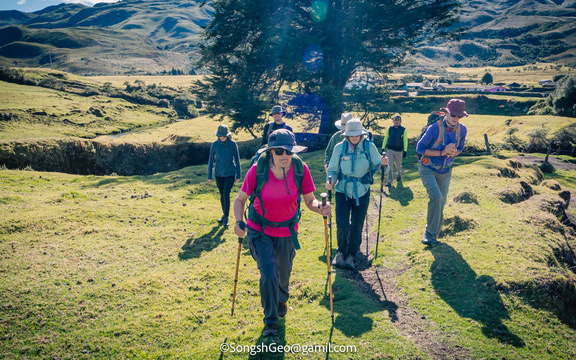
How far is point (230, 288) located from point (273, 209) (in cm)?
288

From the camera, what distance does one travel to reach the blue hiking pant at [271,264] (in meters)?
5.07

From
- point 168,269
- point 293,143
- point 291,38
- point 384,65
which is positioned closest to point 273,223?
point 293,143

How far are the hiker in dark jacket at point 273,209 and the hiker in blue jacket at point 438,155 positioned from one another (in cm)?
401

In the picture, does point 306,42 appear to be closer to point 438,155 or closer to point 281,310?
point 438,155

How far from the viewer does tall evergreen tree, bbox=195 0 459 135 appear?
25519 mm

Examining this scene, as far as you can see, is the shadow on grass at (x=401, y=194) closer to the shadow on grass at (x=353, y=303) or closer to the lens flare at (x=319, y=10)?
the shadow on grass at (x=353, y=303)

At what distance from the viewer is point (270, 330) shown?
533 centimetres

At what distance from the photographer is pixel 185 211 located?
12.1 metres

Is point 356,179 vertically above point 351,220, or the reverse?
point 356,179

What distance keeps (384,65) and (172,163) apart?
62.0 feet

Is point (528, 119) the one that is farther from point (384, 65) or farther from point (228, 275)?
point (228, 275)

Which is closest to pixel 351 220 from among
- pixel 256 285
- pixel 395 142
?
pixel 256 285

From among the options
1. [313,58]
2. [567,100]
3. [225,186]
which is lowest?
[225,186]

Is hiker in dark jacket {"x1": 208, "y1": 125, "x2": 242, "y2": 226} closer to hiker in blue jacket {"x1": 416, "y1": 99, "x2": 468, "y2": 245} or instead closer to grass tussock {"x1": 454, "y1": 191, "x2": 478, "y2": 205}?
hiker in blue jacket {"x1": 416, "y1": 99, "x2": 468, "y2": 245}
